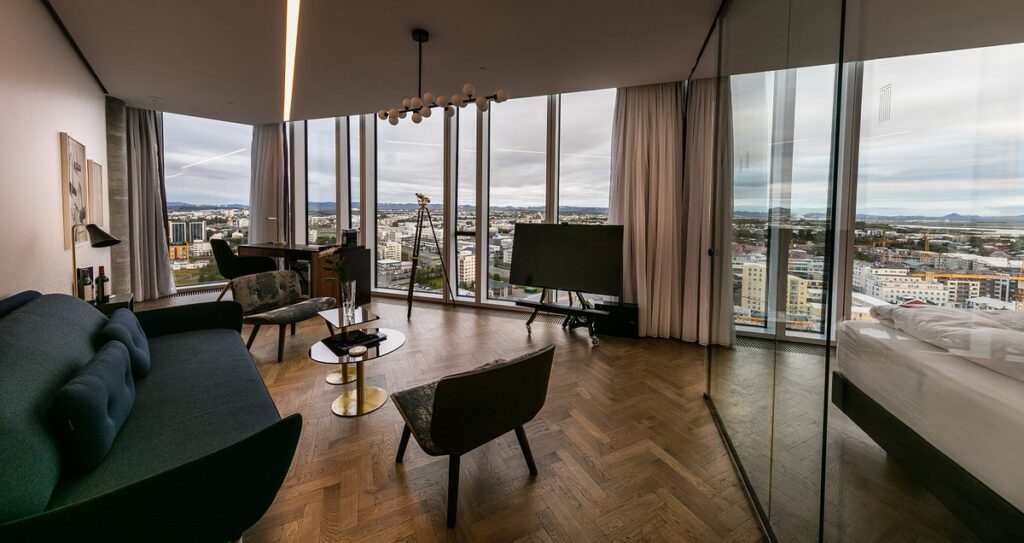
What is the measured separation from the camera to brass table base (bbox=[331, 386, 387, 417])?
2672mm

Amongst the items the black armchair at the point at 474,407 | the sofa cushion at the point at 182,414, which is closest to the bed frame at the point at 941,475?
the black armchair at the point at 474,407

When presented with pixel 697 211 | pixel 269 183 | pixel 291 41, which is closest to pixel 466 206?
pixel 291 41

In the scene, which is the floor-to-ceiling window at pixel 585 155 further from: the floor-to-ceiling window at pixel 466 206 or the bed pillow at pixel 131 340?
the bed pillow at pixel 131 340

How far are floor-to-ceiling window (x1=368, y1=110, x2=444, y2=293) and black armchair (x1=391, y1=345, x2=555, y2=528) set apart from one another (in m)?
4.31

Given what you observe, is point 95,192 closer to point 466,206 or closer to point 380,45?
point 380,45

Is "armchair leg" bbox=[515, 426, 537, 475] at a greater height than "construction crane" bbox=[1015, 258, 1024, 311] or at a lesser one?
lesser

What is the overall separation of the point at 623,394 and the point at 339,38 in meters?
3.55

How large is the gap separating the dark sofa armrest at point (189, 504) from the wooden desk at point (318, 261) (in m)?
4.35

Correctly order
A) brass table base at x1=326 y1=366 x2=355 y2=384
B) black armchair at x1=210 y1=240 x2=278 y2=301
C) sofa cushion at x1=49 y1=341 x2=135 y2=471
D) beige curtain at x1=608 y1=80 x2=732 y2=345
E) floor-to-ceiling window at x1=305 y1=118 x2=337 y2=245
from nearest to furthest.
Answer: sofa cushion at x1=49 y1=341 x2=135 y2=471, brass table base at x1=326 y1=366 x2=355 y2=384, beige curtain at x1=608 y1=80 x2=732 y2=345, black armchair at x1=210 y1=240 x2=278 y2=301, floor-to-ceiling window at x1=305 y1=118 x2=337 y2=245

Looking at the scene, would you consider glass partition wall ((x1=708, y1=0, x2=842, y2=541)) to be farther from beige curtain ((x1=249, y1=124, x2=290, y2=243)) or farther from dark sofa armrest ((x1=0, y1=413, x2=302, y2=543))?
beige curtain ((x1=249, y1=124, x2=290, y2=243))

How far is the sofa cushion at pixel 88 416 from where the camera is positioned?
1.34 meters

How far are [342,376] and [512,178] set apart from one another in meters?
3.40

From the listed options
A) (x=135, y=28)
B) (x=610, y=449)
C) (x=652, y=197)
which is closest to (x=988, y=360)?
(x=610, y=449)

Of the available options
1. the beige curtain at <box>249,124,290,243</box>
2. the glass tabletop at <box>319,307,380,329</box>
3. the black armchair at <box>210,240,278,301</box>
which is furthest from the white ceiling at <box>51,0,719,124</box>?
the glass tabletop at <box>319,307,380,329</box>
